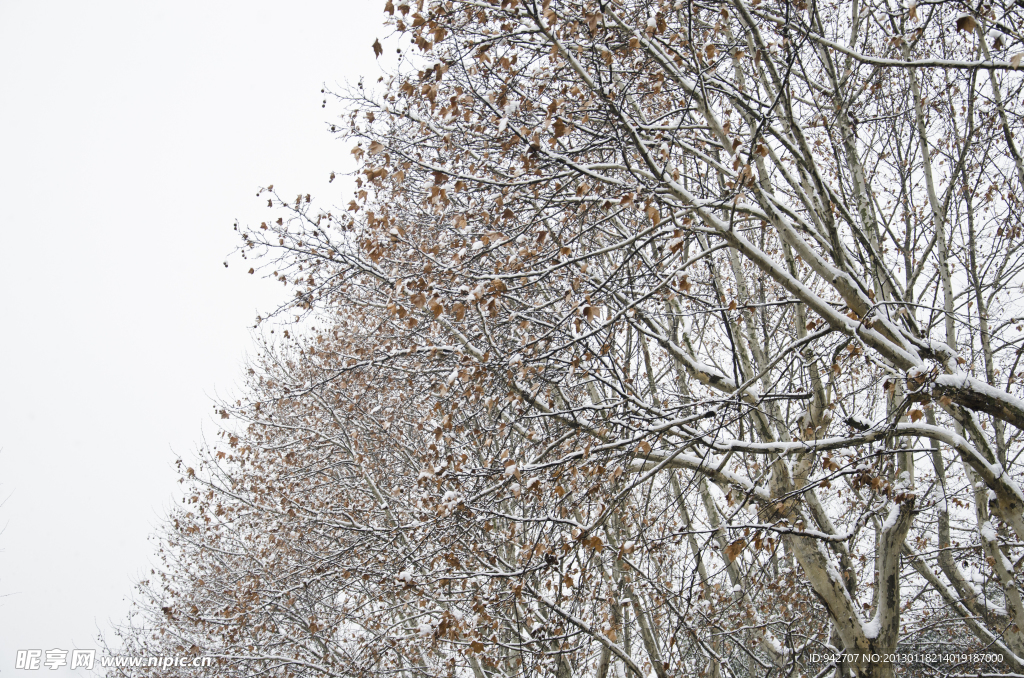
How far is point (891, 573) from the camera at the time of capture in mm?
4469

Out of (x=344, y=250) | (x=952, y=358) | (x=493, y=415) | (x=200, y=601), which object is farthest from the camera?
(x=200, y=601)

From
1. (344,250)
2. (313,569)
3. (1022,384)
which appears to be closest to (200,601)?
(313,569)

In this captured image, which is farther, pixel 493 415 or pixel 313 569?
pixel 313 569

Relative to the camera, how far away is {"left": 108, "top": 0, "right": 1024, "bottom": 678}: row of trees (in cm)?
376

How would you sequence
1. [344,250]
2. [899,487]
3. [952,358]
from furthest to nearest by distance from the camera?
[344,250] < [899,487] < [952,358]

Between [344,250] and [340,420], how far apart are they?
9.44ft

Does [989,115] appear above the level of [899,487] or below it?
above

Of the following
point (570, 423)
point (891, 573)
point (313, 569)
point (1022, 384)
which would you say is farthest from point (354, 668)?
point (1022, 384)

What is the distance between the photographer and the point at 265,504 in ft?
25.8

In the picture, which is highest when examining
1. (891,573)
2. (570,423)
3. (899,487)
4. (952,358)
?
(570,423)

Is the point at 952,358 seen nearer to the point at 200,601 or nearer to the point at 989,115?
the point at 989,115

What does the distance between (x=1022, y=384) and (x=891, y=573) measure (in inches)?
167

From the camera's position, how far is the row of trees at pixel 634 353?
3.76m

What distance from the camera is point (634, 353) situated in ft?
26.7
